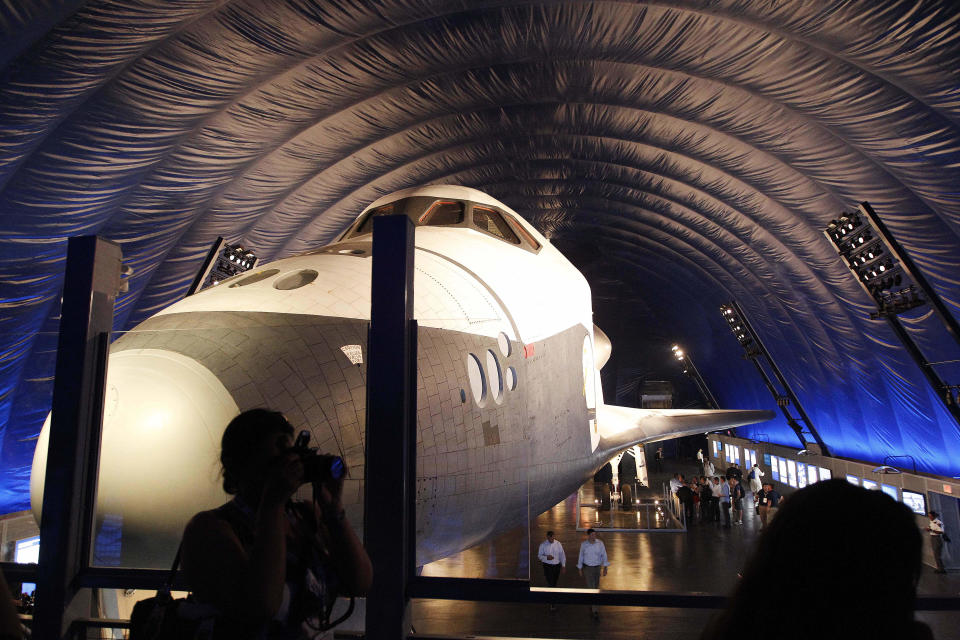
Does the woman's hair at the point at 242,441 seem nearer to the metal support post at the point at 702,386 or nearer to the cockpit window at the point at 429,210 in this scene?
the cockpit window at the point at 429,210

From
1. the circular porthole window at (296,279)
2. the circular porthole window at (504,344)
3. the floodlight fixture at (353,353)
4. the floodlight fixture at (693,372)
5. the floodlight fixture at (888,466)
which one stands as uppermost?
the floodlight fixture at (693,372)

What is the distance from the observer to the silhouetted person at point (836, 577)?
0.86m

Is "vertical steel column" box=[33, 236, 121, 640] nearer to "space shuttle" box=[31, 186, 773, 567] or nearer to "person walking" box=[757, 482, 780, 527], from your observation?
"space shuttle" box=[31, 186, 773, 567]

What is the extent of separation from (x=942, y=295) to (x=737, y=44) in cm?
554

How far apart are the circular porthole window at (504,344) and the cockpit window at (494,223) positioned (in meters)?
2.54

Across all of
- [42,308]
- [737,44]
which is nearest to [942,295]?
[737,44]

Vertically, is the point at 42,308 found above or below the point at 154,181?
below

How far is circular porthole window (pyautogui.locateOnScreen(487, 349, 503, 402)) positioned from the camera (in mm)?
2932

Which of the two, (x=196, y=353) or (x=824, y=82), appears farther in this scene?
(x=824, y=82)

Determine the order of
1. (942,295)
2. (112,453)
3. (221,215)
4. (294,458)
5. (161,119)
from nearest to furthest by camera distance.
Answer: (294,458) → (112,453) → (161,119) → (942,295) → (221,215)

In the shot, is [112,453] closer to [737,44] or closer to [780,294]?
[737,44]

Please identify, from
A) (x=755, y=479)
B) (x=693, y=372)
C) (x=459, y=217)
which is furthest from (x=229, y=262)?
(x=693, y=372)

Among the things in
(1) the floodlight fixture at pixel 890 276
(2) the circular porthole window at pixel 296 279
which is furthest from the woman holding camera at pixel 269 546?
(1) the floodlight fixture at pixel 890 276

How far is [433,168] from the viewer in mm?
13812
